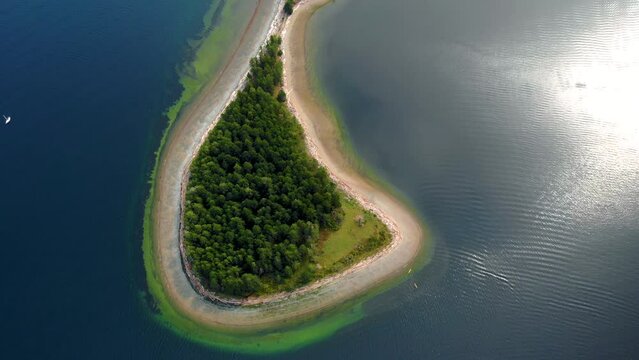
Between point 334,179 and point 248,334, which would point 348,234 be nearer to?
point 334,179

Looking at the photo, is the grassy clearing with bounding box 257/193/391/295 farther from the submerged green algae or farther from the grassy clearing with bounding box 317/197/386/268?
the submerged green algae

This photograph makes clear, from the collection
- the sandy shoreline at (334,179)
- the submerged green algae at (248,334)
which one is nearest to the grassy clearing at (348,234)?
Answer: the sandy shoreline at (334,179)

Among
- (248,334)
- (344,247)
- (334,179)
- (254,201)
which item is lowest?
(248,334)

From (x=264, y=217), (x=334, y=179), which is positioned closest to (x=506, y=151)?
(x=334, y=179)

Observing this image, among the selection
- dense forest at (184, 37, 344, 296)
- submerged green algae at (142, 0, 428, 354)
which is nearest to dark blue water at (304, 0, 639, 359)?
submerged green algae at (142, 0, 428, 354)

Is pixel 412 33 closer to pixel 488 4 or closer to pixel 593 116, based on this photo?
pixel 488 4

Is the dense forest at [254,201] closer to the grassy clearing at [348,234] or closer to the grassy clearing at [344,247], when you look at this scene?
the grassy clearing at [344,247]

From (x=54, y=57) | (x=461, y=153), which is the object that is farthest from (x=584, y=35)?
(x=54, y=57)
